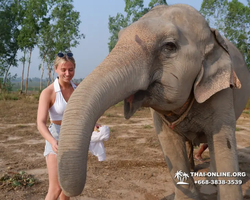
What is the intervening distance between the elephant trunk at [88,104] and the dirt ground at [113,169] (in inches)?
77.2

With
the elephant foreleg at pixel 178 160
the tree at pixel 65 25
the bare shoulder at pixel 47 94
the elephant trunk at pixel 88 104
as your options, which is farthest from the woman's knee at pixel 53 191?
the tree at pixel 65 25

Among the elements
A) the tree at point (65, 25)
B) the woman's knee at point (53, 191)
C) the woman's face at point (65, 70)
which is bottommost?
the woman's knee at point (53, 191)

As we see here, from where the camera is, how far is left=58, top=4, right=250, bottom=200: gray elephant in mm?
1530

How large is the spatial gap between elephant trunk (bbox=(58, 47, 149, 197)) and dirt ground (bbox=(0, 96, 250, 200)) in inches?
77.2

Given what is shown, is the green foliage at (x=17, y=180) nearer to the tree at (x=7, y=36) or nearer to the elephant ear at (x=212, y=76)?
the elephant ear at (x=212, y=76)

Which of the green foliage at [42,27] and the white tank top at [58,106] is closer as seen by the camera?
the white tank top at [58,106]

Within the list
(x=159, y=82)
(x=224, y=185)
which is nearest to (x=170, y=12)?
(x=159, y=82)

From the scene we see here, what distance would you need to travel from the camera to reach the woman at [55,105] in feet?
7.78

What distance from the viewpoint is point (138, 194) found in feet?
11.2

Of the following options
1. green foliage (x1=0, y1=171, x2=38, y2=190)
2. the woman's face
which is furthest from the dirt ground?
the woman's face

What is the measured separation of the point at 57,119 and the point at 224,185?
1.78 m

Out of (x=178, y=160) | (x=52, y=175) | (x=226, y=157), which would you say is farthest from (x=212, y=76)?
(x=52, y=175)

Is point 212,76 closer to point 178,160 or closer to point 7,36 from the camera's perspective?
point 178,160

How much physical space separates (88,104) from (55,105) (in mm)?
1011
